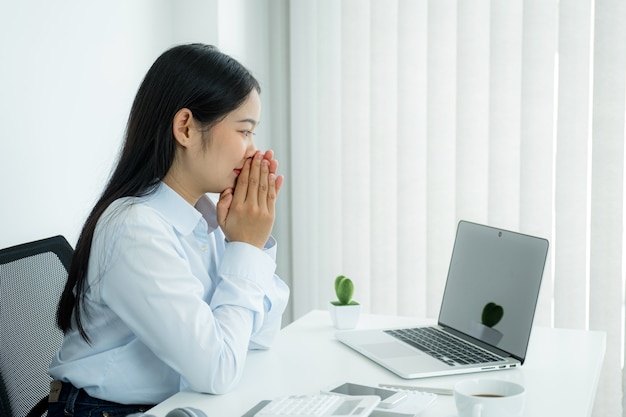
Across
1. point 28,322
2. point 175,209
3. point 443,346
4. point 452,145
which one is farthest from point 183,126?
point 452,145

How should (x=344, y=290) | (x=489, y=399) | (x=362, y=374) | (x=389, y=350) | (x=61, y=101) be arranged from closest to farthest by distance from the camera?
(x=489, y=399) < (x=362, y=374) < (x=389, y=350) < (x=344, y=290) < (x=61, y=101)

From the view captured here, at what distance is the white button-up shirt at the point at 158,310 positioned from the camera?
1.10 m

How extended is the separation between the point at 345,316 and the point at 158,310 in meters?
0.56

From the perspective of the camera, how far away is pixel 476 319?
4.69 feet

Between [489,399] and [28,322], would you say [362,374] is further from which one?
[28,322]

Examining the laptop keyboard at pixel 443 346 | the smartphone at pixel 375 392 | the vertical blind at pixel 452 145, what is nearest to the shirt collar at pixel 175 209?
the smartphone at pixel 375 392

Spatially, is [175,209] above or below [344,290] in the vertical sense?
above

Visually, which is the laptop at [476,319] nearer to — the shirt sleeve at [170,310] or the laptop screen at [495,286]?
the laptop screen at [495,286]

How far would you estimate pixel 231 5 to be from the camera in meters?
2.48

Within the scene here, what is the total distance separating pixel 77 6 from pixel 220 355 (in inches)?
47.3

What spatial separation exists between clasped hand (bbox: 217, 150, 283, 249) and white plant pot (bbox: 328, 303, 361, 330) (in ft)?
1.05

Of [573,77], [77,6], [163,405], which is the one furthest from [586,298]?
[77,6]

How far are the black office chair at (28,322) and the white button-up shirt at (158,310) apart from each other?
0.11m

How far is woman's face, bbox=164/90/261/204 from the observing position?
1.27m
